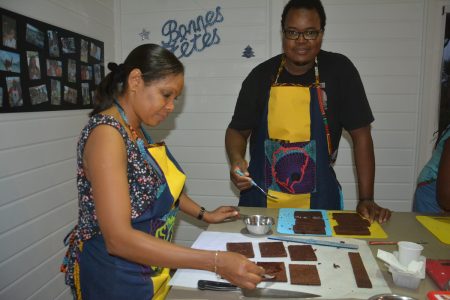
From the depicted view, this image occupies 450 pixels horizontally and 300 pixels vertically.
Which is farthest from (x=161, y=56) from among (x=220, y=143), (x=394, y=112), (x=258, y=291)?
(x=394, y=112)

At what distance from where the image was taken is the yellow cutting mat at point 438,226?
168 cm

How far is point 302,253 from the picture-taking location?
4.88ft

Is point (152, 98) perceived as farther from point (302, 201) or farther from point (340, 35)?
point (340, 35)

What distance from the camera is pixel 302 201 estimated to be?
2221 mm

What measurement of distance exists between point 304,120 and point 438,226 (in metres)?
0.91

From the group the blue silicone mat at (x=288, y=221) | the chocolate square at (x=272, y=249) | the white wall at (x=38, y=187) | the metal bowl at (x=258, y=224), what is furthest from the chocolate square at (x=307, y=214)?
the white wall at (x=38, y=187)

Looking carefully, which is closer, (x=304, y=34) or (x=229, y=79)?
(x=304, y=34)

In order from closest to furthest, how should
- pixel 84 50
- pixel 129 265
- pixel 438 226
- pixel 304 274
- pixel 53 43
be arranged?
pixel 304 274, pixel 129 265, pixel 438 226, pixel 53 43, pixel 84 50

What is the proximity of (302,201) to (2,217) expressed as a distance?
179cm

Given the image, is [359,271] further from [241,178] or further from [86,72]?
[86,72]

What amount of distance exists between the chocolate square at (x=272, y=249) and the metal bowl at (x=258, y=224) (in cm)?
12

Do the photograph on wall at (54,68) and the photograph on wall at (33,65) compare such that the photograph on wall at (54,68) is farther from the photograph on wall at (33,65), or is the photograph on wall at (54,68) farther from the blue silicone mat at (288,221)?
the blue silicone mat at (288,221)

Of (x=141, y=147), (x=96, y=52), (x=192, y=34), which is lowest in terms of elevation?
(x=141, y=147)

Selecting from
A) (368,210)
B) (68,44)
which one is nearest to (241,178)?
(368,210)
